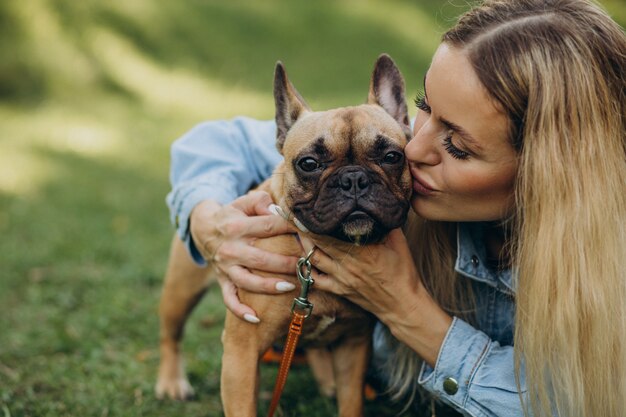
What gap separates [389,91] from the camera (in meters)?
2.91

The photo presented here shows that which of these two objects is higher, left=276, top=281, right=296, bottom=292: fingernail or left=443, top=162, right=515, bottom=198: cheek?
left=443, top=162, right=515, bottom=198: cheek

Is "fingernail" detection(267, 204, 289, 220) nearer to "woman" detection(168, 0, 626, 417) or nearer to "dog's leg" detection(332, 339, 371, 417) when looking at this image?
"woman" detection(168, 0, 626, 417)

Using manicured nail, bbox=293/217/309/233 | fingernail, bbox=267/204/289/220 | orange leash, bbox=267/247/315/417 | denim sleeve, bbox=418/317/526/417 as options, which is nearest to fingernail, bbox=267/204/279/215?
fingernail, bbox=267/204/289/220

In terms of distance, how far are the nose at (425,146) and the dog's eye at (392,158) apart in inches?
3.4

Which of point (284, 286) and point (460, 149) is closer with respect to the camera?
point (460, 149)

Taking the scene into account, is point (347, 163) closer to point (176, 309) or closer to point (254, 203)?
point (254, 203)

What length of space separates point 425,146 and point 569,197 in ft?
1.67

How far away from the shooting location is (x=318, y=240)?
2.51 metres

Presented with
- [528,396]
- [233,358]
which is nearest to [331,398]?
[233,358]

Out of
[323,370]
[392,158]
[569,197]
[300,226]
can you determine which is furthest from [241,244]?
[569,197]

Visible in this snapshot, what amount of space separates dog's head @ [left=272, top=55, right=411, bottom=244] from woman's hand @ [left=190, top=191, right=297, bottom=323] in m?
0.10

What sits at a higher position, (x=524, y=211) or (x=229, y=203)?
(x=524, y=211)

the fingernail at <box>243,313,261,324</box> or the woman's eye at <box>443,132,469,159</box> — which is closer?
the woman's eye at <box>443,132,469,159</box>

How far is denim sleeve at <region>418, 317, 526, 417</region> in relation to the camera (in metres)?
2.39
